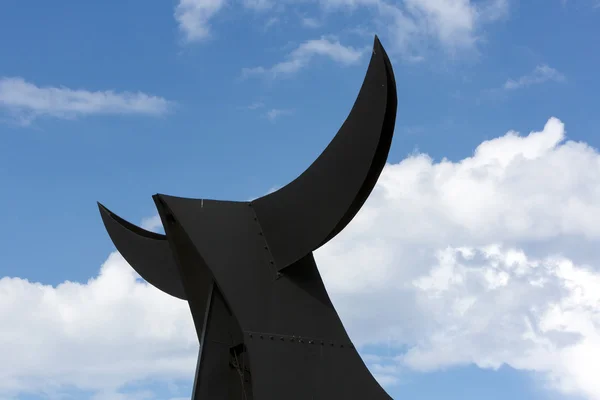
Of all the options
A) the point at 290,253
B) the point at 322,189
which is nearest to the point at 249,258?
the point at 290,253

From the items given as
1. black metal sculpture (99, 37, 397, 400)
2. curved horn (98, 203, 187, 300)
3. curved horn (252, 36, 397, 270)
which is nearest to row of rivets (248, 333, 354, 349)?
black metal sculpture (99, 37, 397, 400)

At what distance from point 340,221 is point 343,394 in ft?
6.83

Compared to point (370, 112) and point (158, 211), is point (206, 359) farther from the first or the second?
point (370, 112)

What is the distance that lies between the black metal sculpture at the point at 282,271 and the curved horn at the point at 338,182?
0.04ft

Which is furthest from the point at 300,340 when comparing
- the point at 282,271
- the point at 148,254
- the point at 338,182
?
the point at 148,254

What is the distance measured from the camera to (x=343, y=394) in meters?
10.3

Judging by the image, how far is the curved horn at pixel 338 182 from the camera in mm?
9797

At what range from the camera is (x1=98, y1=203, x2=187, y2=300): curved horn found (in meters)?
12.5

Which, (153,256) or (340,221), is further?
(153,256)

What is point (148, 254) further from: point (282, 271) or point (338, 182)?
point (338, 182)

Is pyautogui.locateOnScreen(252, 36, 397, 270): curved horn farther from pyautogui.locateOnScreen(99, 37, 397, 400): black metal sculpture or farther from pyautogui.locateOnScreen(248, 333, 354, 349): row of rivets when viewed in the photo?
pyautogui.locateOnScreen(248, 333, 354, 349): row of rivets

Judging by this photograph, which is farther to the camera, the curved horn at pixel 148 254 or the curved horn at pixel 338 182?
the curved horn at pixel 148 254

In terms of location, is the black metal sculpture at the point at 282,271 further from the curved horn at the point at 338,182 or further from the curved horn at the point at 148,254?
the curved horn at the point at 148,254

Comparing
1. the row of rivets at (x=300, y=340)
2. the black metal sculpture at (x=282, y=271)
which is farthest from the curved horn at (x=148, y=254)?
the row of rivets at (x=300, y=340)
